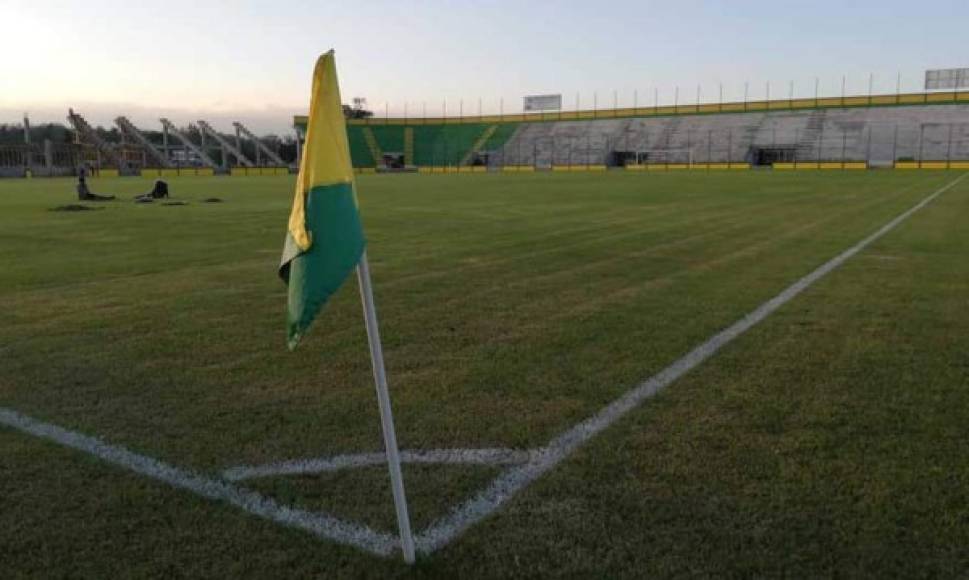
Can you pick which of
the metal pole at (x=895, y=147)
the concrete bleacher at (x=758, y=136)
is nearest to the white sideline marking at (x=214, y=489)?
the metal pole at (x=895, y=147)

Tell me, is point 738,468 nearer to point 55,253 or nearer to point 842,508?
point 842,508

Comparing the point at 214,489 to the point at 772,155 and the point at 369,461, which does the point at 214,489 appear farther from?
the point at 772,155

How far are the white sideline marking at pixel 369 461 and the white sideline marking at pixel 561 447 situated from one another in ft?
0.46

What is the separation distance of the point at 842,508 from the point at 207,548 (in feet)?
8.60

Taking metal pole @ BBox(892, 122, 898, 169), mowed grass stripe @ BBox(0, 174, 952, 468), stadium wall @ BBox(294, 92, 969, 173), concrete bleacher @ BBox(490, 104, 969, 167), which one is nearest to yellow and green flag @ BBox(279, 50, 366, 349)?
mowed grass stripe @ BBox(0, 174, 952, 468)

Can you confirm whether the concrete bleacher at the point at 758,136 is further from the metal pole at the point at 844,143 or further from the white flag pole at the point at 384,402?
the white flag pole at the point at 384,402

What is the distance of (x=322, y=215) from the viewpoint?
2.70 m

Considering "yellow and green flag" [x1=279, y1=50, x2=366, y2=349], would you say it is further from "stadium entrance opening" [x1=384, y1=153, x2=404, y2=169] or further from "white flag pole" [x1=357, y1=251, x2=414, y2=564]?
"stadium entrance opening" [x1=384, y1=153, x2=404, y2=169]

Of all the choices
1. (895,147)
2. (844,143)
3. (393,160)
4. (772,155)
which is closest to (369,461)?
(895,147)

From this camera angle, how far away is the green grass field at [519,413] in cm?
295

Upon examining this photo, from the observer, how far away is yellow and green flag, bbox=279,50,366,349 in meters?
2.67

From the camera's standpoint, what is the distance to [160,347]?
5.90 m

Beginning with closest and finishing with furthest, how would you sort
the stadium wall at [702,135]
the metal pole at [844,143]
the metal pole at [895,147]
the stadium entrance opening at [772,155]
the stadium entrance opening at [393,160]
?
the metal pole at [895,147] → the stadium wall at [702,135] → the metal pole at [844,143] → the stadium entrance opening at [772,155] → the stadium entrance opening at [393,160]

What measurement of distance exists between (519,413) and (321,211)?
2.14 metres
